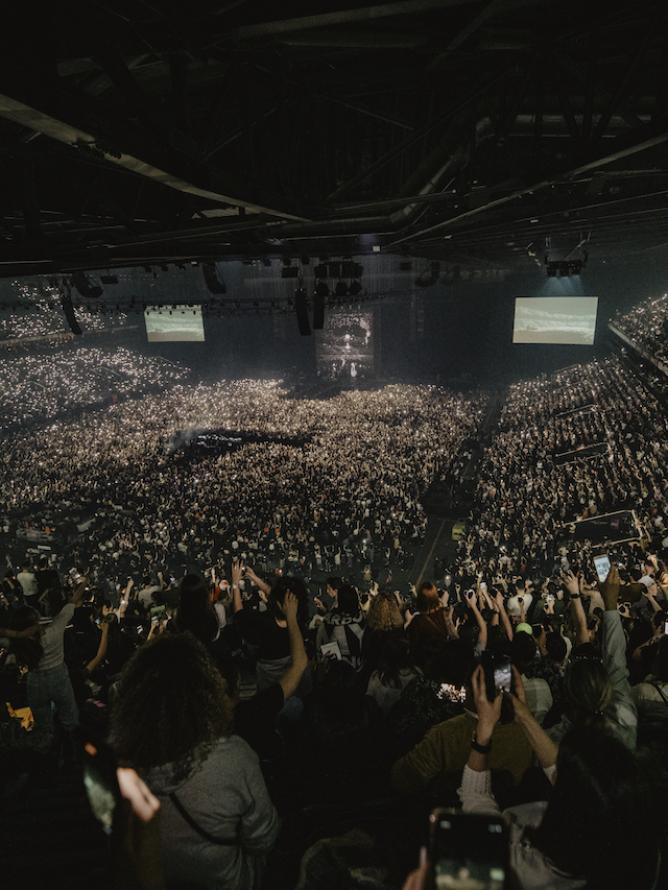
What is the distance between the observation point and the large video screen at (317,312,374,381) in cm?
3978

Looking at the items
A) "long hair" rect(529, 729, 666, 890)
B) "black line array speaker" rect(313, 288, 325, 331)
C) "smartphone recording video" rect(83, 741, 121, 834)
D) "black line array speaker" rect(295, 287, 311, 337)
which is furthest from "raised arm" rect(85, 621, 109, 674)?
"black line array speaker" rect(295, 287, 311, 337)

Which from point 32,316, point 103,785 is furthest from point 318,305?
point 32,316

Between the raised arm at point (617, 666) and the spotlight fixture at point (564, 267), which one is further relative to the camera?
the spotlight fixture at point (564, 267)

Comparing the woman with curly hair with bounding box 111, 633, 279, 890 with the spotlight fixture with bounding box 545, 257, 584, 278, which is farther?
the spotlight fixture with bounding box 545, 257, 584, 278

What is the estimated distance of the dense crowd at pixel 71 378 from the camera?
35.6m

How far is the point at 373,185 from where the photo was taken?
590 centimetres

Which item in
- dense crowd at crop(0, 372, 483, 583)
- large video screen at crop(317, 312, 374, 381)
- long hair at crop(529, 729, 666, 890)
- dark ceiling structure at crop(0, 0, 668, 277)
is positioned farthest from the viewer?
large video screen at crop(317, 312, 374, 381)

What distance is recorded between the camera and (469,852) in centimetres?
96

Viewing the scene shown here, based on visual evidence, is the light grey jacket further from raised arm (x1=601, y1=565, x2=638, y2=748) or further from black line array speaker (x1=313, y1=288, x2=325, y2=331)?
black line array speaker (x1=313, y1=288, x2=325, y2=331)

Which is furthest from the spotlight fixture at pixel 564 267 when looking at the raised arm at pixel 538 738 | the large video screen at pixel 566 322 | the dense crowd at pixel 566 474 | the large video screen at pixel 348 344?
the large video screen at pixel 348 344

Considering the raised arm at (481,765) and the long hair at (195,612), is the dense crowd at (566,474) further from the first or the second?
the raised arm at (481,765)

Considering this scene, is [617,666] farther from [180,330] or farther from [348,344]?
[348,344]

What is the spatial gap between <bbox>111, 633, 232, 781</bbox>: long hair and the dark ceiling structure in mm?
2032

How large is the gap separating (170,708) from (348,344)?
1568 inches
